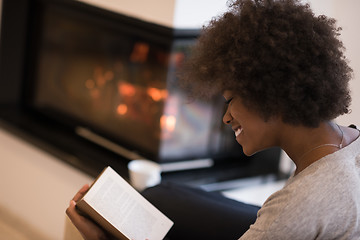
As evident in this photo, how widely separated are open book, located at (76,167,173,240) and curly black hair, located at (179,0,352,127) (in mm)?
412

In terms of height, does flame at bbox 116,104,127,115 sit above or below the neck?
below

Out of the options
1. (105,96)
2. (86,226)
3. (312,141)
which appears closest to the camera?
(312,141)

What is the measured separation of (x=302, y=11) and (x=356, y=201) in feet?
1.21

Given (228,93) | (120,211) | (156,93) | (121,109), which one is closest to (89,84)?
(121,109)

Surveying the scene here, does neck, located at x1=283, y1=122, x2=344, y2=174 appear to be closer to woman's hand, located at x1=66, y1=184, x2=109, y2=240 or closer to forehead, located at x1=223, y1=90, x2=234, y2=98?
forehead, located at x1=223, y1=90, x2=234, y2=98

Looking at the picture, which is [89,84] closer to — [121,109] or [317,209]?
[121,109]

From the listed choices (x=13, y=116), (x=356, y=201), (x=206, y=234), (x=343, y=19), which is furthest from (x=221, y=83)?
(x=13, y=116)

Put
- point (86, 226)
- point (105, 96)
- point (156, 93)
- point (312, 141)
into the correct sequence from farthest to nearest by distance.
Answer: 1. point (105, 96)
2. point (156, 93)
3. point (86, 226)
4. point (312, 141)

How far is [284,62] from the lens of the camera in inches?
43.7

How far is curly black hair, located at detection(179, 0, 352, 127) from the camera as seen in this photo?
1113mm

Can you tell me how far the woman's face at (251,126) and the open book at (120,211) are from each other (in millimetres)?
355

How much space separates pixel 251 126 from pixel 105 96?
1.43 metres

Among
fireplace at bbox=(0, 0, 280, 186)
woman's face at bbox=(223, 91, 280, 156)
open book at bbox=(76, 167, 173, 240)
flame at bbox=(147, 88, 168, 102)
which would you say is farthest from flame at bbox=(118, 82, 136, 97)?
woman's face at bbox=(223, 91, 280, 156)

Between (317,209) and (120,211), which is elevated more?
(317,209)
